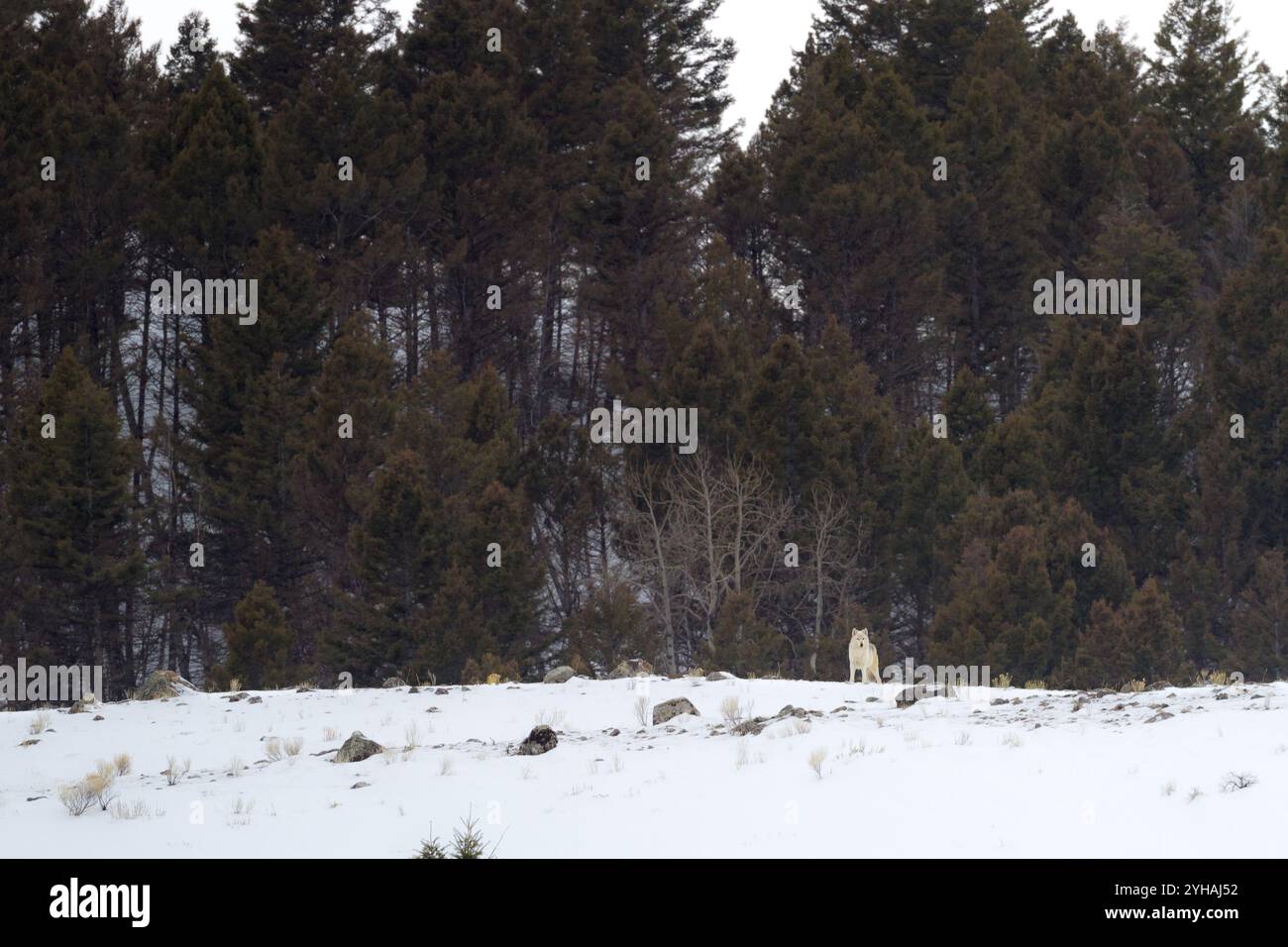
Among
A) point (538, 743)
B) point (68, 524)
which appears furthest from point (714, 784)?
point (68, 524)

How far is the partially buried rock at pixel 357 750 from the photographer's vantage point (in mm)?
11453

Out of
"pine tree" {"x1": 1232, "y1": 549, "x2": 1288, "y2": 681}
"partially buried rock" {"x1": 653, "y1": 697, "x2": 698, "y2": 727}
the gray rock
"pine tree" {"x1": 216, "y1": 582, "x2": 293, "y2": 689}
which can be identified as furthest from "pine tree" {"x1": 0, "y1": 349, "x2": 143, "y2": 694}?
"pine tree" {"x1": 1232, "y1": 549, "x2": 1288, "y2": 681}

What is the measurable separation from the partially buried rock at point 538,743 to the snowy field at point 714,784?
3.4 inches

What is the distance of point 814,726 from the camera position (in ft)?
39.1

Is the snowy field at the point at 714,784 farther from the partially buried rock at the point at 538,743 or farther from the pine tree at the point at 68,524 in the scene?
the pine tree at the point at 68,524

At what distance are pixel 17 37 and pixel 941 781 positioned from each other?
136 ft

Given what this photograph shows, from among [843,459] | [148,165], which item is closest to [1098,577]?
[843,459]

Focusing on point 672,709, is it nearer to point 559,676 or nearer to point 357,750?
point 357,750

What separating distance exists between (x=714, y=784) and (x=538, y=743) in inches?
77.5

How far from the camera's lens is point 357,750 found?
1153 centimetres

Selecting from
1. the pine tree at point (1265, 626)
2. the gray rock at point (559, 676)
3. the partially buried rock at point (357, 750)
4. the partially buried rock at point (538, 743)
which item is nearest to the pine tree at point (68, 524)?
the gray rock at point (559, 676)

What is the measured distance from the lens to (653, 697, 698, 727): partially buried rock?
42.7ft

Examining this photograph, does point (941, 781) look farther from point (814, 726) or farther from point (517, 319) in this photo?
point (517, 319)

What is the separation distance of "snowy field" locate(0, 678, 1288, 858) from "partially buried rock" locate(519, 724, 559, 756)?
87 mm
